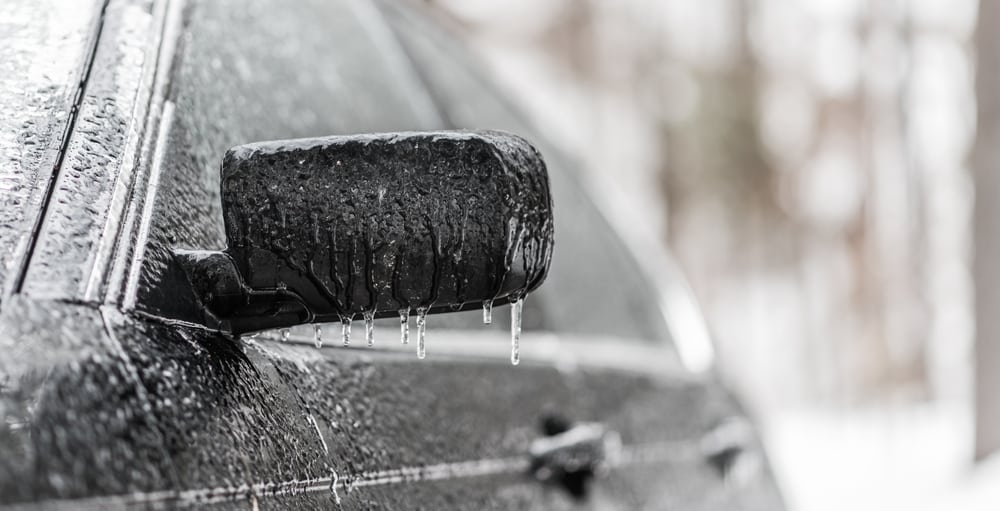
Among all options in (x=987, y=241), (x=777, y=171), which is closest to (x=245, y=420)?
(x=987, y=241)

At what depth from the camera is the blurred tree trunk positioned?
9797mm

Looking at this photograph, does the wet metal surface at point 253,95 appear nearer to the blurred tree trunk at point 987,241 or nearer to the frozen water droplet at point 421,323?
the frozen water droplet at point 421,323

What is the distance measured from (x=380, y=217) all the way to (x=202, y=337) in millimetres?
183

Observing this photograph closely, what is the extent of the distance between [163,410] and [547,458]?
937mm

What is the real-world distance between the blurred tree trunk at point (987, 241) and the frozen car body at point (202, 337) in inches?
326

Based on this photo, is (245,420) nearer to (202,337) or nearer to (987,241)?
(202,337)

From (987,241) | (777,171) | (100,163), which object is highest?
(777,171)

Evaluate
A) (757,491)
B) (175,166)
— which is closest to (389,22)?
(175,166)

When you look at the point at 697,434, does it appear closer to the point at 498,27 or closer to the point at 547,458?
the point at 547,458

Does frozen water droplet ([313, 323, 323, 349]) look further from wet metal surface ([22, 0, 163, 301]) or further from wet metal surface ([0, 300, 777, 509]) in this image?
wet metal surface ([22, 0, 163, 301])

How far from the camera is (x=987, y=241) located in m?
9.91

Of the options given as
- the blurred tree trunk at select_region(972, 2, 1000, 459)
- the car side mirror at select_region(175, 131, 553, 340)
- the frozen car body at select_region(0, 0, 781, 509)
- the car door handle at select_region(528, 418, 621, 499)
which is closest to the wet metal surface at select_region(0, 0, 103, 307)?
the frozen car body at select_region(0, 0, 781, 509)

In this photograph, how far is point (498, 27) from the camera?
74.4ft

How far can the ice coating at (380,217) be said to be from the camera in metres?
1.07
